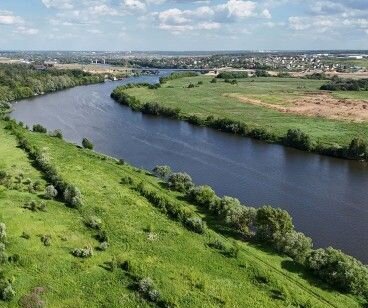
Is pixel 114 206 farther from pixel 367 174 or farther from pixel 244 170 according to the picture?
pixel 367 174

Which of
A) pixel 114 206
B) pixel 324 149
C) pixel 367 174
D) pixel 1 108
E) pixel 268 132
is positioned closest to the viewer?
pixel 114 206

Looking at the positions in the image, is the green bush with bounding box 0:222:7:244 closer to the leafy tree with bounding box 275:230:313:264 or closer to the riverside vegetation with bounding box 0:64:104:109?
the leafy tree with bounding box 275:230:313:264

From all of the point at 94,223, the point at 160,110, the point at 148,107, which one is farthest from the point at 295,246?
the point at 148,107

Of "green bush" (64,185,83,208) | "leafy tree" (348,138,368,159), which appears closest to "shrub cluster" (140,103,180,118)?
"leafy tree" (348,138,368,159)

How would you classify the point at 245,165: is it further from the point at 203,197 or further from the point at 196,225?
the point at 196,225

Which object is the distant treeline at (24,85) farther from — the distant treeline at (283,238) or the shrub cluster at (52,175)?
the distant treeline at (283,238)

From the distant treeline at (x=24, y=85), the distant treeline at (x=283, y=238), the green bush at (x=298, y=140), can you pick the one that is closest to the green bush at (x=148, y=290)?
the distant treeline at (x=283, y=238)

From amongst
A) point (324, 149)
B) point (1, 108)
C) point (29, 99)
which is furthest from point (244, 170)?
point (29, 99)

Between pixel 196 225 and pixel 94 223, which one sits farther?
pixel 196 225
